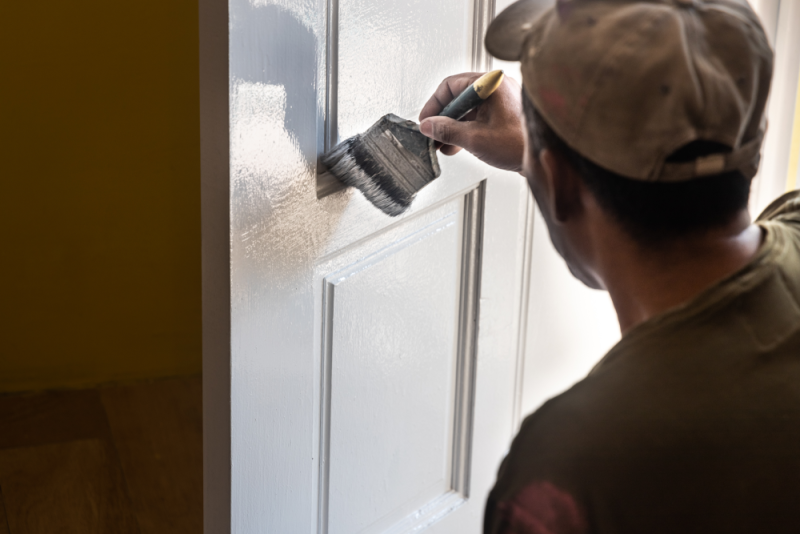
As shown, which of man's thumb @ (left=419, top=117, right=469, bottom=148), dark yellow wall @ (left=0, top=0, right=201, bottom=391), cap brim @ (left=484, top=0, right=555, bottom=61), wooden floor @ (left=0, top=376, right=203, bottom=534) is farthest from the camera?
dark yellow wall @ (left=0, top=0, right=201, bottom=391)

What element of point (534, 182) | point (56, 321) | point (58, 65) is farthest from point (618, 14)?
point (56, 321)

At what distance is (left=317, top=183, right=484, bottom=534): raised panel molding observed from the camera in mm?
1138

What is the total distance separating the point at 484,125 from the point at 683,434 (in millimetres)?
571

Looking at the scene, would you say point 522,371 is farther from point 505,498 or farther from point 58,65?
point 58,65

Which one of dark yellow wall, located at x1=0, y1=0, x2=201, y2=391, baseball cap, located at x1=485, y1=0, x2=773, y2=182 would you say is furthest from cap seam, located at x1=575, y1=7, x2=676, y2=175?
dark yellow wall, located at x1=0, y1=0, x2=201, y2=391

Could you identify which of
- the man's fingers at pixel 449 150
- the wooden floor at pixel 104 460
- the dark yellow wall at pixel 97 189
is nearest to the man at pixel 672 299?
the man's fingers at pixel 449 150

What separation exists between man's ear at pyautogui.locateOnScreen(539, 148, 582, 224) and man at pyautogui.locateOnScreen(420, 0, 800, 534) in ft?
0.04

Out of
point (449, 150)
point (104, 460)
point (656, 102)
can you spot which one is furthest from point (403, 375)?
point (104, 460)

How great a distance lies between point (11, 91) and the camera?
86.9 inches

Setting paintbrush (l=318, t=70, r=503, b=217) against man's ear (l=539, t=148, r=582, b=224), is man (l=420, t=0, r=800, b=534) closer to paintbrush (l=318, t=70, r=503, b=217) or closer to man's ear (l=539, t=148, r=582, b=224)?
man's ear (l=539, t=148, r=582, b=224)

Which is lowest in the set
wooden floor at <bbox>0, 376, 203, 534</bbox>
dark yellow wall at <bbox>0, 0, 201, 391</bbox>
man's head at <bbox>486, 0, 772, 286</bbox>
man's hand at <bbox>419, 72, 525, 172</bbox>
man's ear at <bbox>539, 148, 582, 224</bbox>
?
wooden floor at <bbox>0, 376, 203, 534</bbox>

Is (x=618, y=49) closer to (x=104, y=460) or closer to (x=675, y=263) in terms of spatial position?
(x=675, y=263)

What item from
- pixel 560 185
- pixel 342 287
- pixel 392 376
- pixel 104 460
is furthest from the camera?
pixel 104 460

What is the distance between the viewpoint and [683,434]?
601 millimetres
